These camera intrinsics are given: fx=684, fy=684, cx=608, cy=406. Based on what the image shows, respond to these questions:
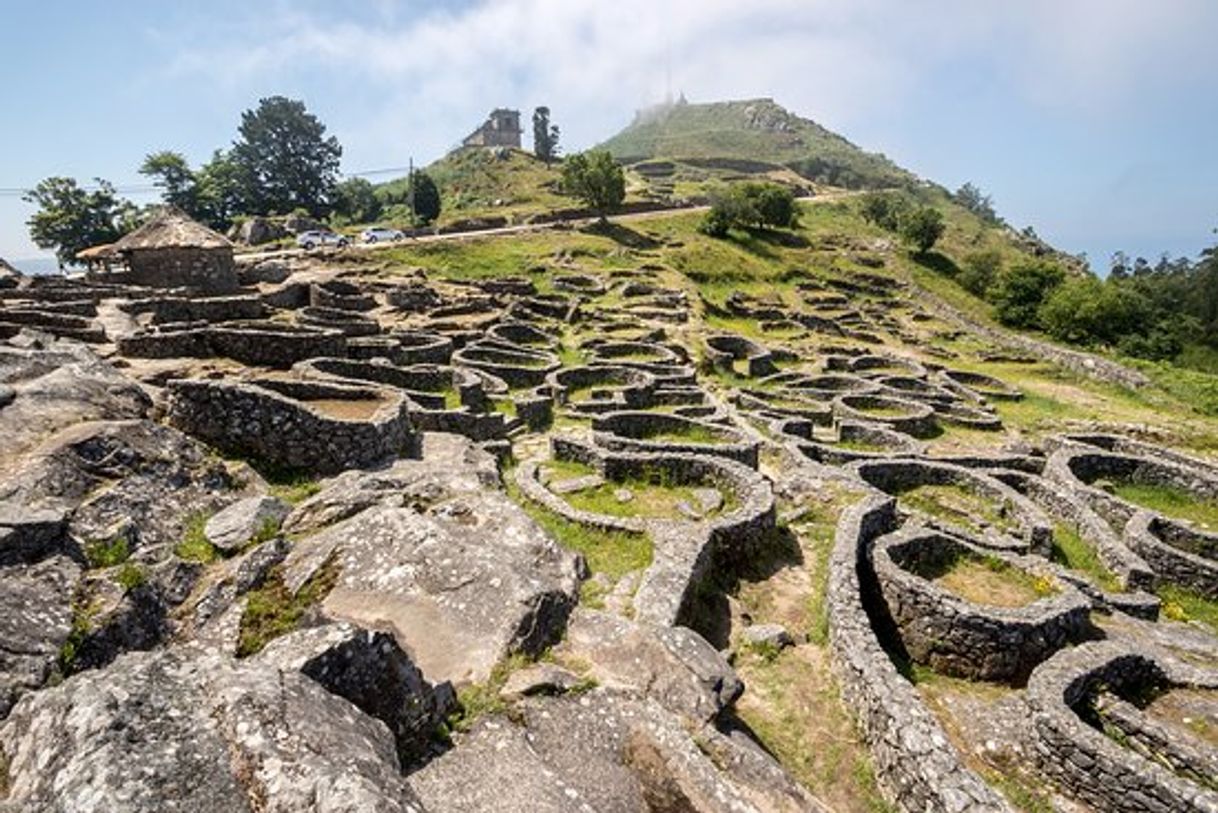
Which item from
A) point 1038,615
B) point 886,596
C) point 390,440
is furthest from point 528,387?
point 1038,615

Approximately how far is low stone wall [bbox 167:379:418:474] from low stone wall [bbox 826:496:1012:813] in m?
10.6

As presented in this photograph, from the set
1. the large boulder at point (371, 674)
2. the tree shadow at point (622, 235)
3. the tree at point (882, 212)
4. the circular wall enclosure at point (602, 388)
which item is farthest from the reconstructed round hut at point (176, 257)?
the tree at point (882, 212)

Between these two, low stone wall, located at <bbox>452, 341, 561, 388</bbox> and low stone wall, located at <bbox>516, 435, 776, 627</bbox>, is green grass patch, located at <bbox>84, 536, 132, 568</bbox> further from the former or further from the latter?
low stone wall, located at <bbox>452, 341, 561, 388</bbox>

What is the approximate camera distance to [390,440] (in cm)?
1614

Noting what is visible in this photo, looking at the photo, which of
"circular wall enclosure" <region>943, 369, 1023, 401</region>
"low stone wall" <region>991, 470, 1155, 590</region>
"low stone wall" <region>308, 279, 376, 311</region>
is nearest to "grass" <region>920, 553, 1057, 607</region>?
"low stone wall" <region>991, 470, 1155, 590</region>

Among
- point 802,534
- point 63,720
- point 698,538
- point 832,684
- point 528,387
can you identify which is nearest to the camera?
point 63,720

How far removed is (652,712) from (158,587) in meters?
6.48

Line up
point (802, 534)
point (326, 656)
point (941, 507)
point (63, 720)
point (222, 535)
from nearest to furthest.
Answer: point (63, 720)
point (326, 656)
point (222, 535)
point (802, 534)
point (941, 507)

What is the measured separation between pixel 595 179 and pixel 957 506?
71.7 m

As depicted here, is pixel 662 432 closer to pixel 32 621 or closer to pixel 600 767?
pixel 600 767

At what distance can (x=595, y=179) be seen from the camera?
8519 centimetres

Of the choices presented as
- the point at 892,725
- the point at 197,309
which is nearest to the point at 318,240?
the point at 197,309

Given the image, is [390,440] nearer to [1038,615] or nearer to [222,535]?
[222,535]

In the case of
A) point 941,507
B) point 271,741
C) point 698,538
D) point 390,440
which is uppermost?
point 271,741
